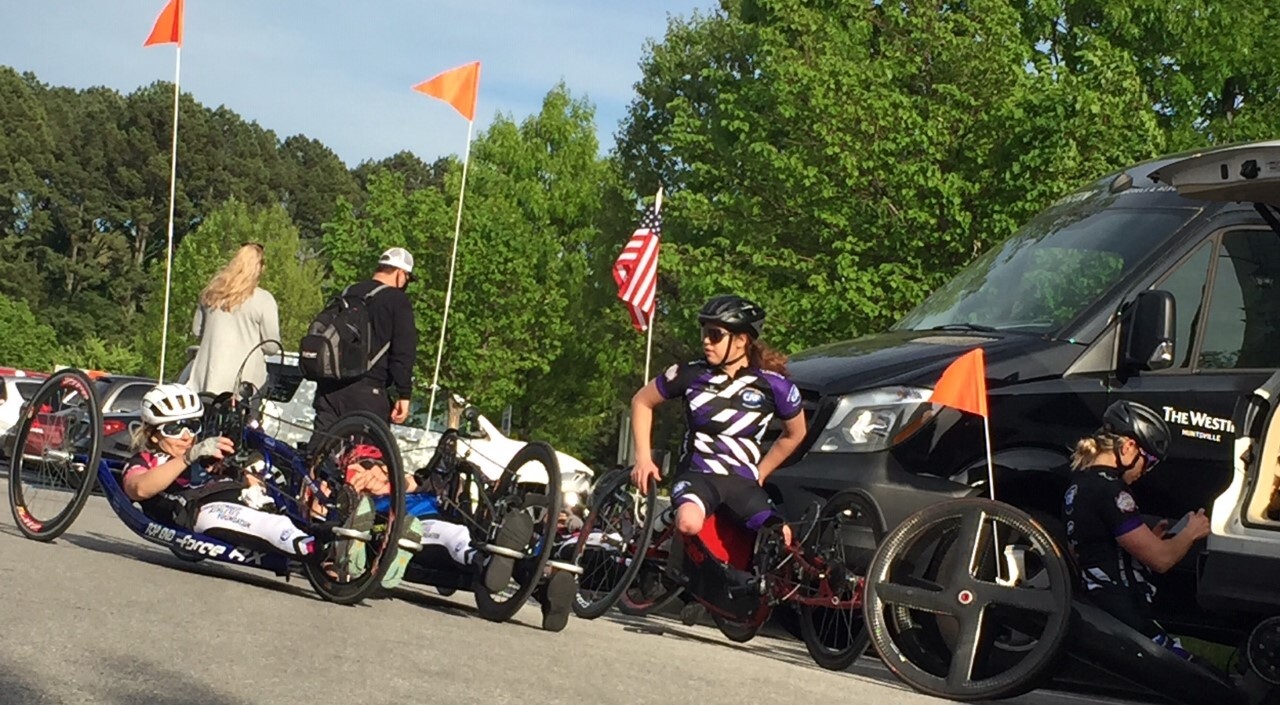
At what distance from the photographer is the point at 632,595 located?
36.2ft

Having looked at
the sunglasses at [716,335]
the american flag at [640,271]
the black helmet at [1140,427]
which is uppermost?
the american flag at [640,271]

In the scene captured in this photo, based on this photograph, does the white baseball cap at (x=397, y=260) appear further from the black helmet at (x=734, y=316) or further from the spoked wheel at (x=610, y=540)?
the black helmet at (x=734, y=316)

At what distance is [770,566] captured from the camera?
9414mm

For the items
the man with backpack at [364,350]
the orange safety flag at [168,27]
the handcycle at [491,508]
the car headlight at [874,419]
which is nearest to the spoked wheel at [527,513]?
the handcycle at [491,508]

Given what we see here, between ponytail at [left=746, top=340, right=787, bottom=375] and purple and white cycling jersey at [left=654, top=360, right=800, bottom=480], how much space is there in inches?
1.2

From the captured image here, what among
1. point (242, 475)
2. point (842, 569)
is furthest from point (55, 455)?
point (842, 569)

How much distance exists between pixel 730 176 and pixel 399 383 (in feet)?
75.6

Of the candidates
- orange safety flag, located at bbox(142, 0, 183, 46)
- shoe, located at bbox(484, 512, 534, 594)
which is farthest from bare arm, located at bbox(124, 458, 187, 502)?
orange safety flag, located at bbox(142, 0, 183, 46)

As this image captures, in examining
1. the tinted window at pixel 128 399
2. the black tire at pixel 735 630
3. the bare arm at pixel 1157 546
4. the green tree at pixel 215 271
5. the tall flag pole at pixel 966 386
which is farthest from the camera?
the green tree at pixel 215 271

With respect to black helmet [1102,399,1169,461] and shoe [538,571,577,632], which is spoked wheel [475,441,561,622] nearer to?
shoe [538,571,577,632]

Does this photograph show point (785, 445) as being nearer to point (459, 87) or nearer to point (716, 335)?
point (716, 335)

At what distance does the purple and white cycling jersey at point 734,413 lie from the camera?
9516 millimetres

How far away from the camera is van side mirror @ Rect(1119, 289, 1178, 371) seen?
30.1 feet

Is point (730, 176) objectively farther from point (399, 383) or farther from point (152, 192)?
point (152, 192)
